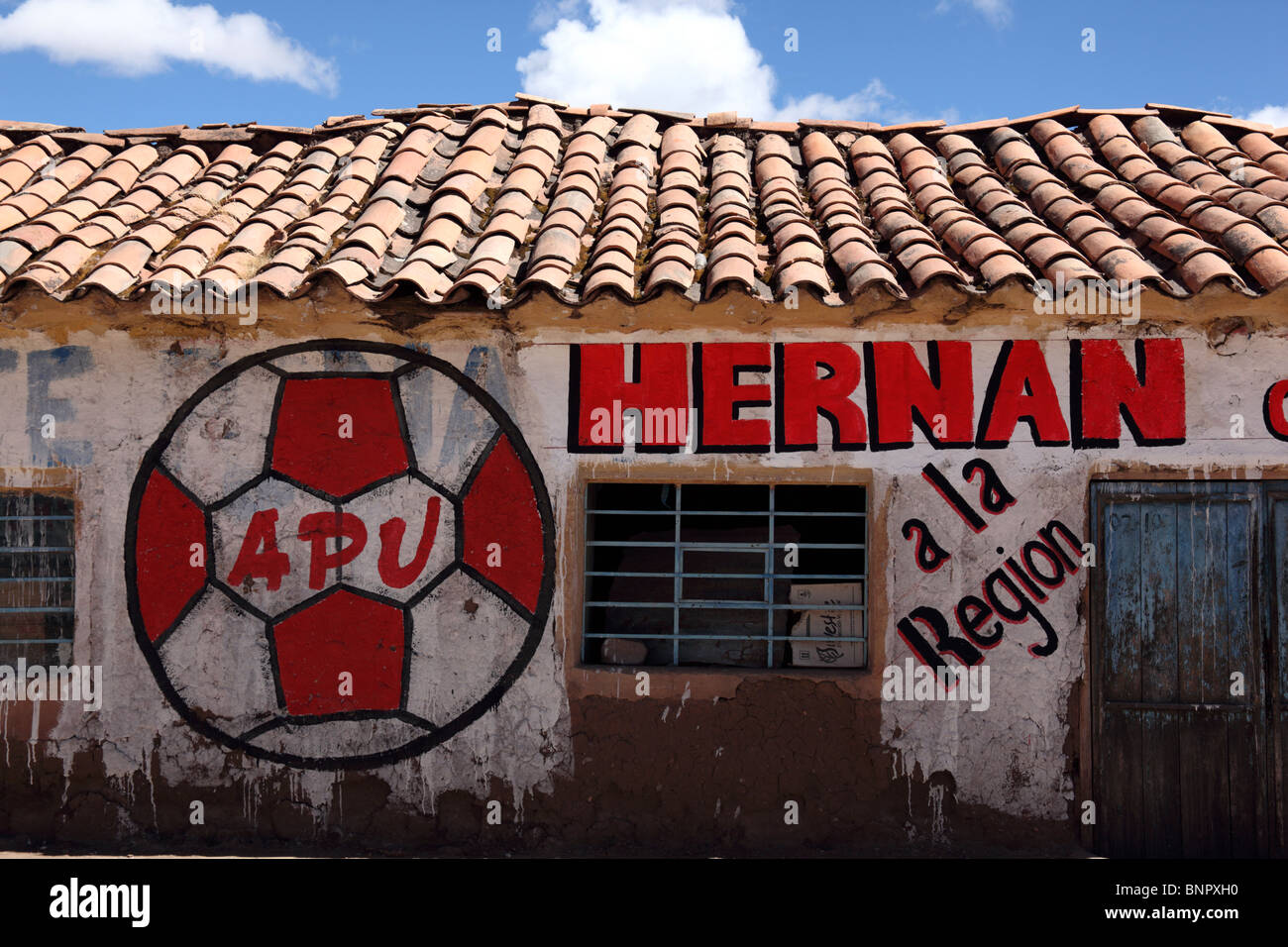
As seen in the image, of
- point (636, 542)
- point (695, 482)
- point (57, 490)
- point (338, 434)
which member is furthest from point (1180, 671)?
point (57, 490)

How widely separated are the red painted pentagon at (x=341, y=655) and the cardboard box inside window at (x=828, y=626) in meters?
2.15

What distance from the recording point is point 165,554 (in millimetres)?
5668

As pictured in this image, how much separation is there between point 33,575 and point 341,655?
1.81 meters

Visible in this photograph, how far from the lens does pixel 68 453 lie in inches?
225

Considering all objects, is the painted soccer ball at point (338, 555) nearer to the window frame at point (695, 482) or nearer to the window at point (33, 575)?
the window frame at point (695, 482)

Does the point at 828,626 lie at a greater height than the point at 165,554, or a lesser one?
Result: lesser

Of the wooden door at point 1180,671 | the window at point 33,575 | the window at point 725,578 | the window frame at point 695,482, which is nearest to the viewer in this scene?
the wooden door at point 1180,671

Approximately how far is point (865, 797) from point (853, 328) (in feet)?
7.80

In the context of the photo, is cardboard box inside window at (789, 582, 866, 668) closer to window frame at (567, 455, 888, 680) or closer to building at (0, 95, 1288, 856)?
building at (0, 95, 1288, 856)

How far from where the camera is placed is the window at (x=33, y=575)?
5.81m

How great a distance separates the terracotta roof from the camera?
5332 mm

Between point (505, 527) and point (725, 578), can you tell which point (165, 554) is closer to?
point (505, 527)

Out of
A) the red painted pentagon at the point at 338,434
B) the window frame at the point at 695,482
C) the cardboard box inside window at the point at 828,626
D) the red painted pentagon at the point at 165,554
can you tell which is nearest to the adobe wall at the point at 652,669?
the window frame at the point at 695,482

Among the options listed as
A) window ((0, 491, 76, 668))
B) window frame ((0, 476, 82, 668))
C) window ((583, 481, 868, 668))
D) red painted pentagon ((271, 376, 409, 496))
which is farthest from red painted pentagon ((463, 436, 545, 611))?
window ((0, 491, 76, 668))
